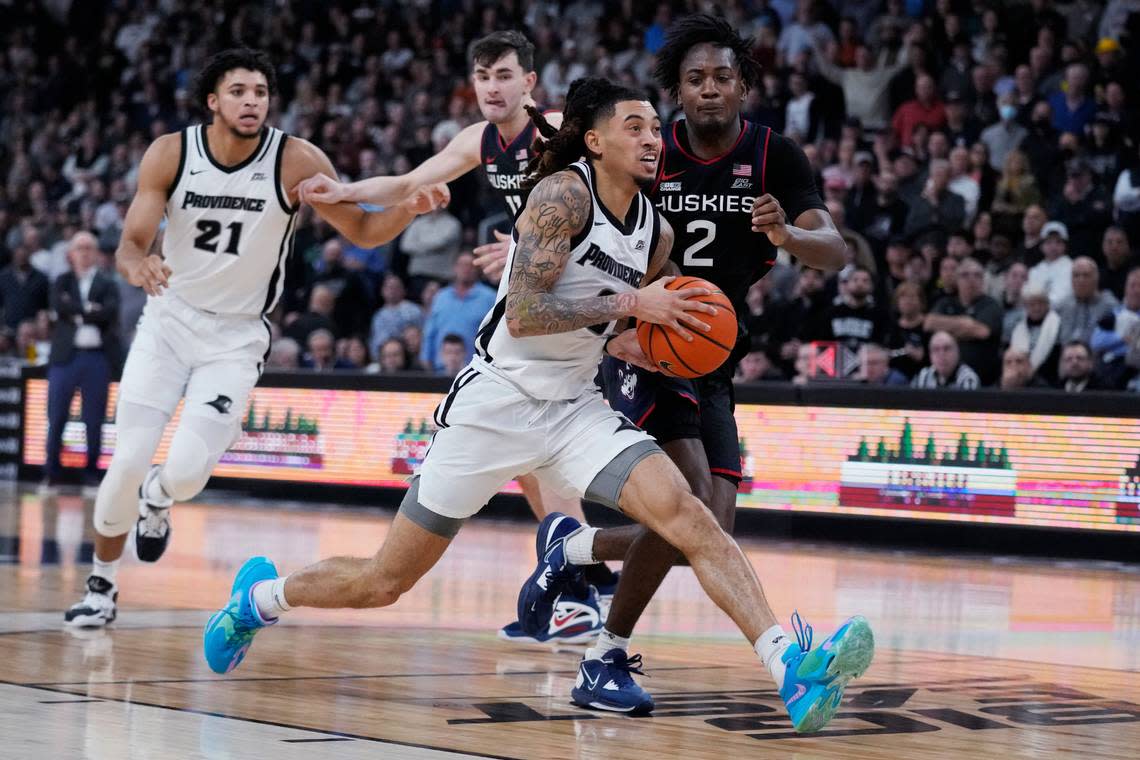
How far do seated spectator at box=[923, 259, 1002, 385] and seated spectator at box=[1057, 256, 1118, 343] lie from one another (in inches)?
18.9

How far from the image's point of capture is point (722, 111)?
19.8 feet

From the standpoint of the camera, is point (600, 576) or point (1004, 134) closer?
point (600, 576)

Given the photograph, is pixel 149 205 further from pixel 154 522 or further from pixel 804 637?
pixel 804 637

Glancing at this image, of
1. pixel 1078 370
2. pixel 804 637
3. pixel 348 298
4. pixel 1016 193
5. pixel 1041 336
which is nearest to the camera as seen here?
pixel 804 637

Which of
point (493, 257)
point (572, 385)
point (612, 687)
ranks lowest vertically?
point (612, 687)

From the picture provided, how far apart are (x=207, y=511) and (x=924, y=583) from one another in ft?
21.7

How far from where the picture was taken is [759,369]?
1310 centimetres

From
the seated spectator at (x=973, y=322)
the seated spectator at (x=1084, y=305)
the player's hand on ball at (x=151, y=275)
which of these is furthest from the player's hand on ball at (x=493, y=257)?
the seated spectator at (x=1084, y=305)

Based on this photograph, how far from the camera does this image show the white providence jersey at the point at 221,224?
7.29 metres

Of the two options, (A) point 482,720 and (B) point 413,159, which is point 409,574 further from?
(B) point 413,159

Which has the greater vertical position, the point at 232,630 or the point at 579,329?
the point at 579,329

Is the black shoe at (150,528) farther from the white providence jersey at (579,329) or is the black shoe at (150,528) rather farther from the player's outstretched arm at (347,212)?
the white providence jersey at (579,329)

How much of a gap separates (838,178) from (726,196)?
842 centimetres

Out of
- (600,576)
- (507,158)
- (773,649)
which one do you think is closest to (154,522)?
(600,576)
